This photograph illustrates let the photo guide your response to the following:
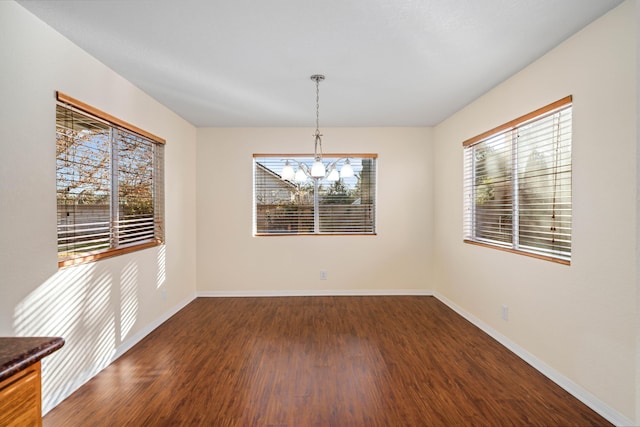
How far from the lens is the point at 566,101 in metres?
2.57

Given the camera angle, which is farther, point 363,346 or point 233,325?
point 233,325

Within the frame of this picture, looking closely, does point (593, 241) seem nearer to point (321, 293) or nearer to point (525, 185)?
point (525, 185)

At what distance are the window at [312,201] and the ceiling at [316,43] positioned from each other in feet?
4.89

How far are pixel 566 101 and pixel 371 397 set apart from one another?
2.60m

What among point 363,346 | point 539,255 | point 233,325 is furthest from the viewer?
point 233,325

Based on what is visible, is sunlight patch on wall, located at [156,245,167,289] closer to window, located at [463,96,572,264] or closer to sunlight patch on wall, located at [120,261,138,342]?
sunlight patch on wall, located at [120,261,138,342]

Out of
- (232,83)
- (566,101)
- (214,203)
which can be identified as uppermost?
(232,83)

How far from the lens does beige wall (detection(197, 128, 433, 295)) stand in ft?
17.2

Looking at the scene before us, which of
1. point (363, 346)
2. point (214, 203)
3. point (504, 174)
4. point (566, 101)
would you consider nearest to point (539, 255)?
point (504, 174)

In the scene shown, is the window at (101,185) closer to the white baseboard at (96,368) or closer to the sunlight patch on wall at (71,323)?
the sunlight patch on wall at (71,323)

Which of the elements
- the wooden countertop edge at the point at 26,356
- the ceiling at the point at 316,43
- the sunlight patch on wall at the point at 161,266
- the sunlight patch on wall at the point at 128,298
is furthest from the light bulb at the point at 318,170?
the wooden countertop edge at the point at 26,356

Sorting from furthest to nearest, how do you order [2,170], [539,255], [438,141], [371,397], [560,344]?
[438,141]
[539,255]
[560,344]
[371,397]
[2,170]

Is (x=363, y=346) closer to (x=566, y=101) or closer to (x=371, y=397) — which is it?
(x=371, y=397)

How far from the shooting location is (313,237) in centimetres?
531
